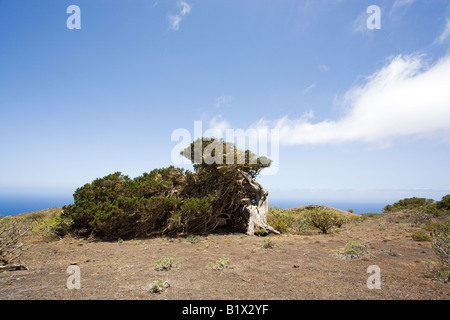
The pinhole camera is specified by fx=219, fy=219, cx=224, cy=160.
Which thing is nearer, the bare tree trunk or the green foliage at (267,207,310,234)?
the bare tree trunk

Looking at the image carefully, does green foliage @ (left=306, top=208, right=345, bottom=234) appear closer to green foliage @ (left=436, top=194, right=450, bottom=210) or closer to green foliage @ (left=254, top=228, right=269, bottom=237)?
green foliage @ (left=254, top=228, right=269, bottom=237)

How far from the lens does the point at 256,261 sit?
721cm

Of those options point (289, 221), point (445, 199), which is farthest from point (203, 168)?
Result: point (445, 199)

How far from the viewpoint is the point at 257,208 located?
1488cm

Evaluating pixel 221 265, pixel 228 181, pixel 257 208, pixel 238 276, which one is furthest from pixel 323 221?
pixel 238 276

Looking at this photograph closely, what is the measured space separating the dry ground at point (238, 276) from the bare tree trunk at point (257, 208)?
4.95 meters

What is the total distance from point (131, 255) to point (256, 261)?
16.0 ft

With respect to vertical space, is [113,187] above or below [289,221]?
above

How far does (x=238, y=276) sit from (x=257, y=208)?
937 cm

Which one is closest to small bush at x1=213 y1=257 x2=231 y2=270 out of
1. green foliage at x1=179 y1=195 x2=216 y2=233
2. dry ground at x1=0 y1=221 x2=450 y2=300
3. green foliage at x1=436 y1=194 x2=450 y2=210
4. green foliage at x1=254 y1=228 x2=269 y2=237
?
dry ground at x1=0 y1=221 x2=450 y2=300

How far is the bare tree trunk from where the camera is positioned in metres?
14.0

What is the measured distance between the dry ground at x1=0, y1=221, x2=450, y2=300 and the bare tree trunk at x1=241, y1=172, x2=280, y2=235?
4.95 meters

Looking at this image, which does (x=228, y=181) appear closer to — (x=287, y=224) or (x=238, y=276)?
(x=287, y=224)
